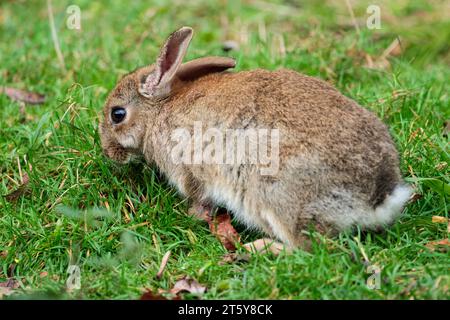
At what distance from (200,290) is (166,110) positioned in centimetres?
151

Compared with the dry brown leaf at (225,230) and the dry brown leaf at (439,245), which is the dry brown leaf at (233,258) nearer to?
the dry brown leaf at (225,230)

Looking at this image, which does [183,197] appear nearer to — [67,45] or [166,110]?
[166,110]

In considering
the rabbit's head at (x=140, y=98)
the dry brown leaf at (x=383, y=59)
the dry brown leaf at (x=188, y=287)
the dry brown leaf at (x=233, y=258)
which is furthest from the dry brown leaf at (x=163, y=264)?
the dry brown leaf at (x=383, y=59)

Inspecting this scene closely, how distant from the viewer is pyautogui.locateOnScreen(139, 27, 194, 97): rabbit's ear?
216 inches

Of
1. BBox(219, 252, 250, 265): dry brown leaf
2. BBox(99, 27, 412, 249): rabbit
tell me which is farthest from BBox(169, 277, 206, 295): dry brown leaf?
BBox(99, 27, 412, 249): rabbit

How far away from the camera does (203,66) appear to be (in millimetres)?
5836

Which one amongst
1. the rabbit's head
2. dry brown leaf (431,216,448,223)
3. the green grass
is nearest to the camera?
the green grass

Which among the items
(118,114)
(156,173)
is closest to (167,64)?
(118,114)

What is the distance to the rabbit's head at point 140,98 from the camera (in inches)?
223

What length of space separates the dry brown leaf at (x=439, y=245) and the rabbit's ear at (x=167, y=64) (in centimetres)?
206
